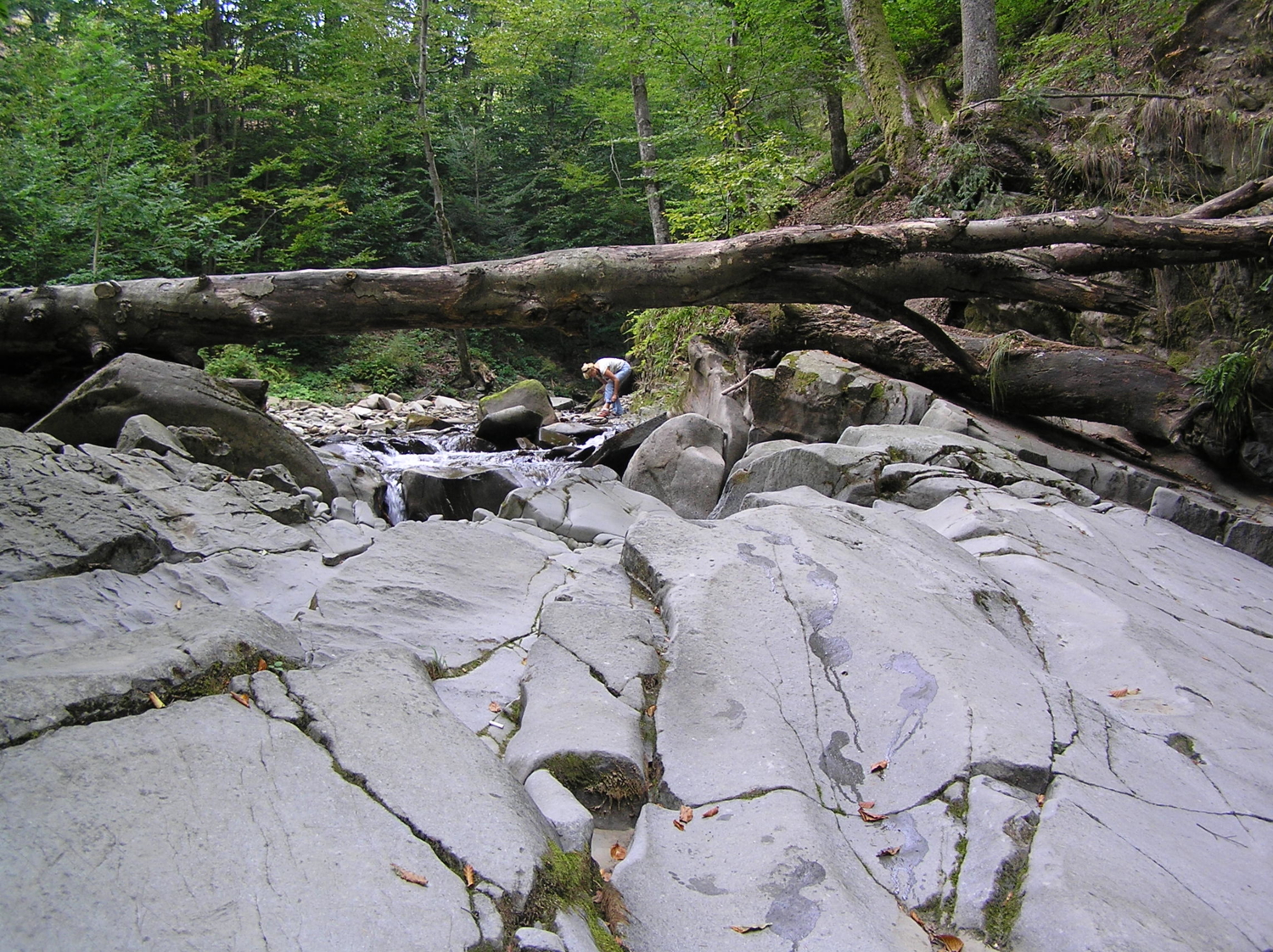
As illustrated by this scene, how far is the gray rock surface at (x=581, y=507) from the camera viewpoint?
5453 mm

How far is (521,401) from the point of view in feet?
43.4

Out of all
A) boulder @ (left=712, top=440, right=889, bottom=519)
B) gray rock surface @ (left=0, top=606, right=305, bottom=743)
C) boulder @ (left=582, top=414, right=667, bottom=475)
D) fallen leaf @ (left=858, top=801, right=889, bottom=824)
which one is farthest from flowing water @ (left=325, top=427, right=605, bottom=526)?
fallen leaf @ (left=858, top=801, right=889, bottom=824)

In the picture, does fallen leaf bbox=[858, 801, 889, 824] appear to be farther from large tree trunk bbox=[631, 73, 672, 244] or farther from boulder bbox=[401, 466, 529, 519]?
large tree trunk bbox=[631, 73, 672, 244]

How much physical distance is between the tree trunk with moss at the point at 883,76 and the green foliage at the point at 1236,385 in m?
5.61

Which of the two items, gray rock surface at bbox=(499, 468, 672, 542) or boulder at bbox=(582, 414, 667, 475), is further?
boulder at bbox=(582, 414, 667, 475)

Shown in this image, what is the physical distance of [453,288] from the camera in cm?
544

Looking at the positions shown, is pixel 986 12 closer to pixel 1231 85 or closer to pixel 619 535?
pixel 1231 85

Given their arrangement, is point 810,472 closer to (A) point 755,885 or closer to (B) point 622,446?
(B) point 622,446

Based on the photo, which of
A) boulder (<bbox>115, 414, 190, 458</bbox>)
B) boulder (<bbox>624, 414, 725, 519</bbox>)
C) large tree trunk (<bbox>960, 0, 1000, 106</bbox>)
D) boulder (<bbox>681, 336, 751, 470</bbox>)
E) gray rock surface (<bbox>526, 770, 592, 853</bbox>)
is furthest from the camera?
large tree trunk (<bbox>960, 0, 1000, 106</bbox>)

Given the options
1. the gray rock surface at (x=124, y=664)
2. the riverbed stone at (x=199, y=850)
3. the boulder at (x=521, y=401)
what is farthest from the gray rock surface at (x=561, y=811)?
the boulder at (x=521, y=401)

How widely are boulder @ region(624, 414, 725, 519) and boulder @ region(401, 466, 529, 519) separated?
1.29 m

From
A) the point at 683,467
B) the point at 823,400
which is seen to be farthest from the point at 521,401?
the point at 823,400

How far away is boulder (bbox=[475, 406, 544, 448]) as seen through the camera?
11.7 metres

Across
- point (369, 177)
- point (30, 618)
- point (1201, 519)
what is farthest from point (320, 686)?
point (369, 177)
